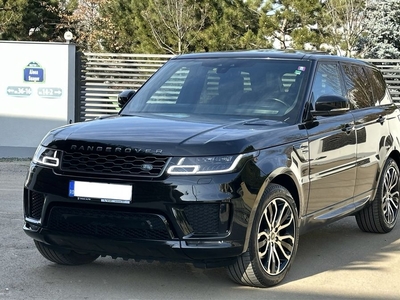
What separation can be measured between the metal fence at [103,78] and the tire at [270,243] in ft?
37.6

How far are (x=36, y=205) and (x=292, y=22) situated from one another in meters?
24.9

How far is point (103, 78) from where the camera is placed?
17344mm

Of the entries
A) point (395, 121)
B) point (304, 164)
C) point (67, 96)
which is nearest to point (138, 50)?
point (67, 96)

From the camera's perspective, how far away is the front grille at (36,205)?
17.9 ft

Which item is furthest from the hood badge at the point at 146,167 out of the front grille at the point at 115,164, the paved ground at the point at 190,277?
the paved ground at the point at 190,277

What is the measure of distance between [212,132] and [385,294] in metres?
1.72

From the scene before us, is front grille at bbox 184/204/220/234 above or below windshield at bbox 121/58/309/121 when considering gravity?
below

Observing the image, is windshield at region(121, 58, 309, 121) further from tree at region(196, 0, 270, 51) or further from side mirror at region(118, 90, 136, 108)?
tree at region(196, 0, 270, 51)

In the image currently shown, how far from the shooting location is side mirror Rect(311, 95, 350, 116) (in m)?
6.28

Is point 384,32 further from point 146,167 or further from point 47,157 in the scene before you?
point 146,167

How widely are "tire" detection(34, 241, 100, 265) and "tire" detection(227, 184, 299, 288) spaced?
134cm

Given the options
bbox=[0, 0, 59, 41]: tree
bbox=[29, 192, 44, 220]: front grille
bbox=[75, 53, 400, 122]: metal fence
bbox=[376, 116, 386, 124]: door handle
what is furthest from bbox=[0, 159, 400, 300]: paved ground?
bbox=[0, 0, 59, 41]: tree

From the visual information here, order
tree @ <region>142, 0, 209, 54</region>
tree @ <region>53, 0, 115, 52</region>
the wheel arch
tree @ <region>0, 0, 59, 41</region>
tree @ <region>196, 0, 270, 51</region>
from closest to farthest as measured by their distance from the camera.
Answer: the wheel arch → tree @ <region>196, 0, 270, 51</region> → tree @ <region>142, 0, 209, 54</region> → tree @ <region>0, 0, 59, 41</region> → tree @ <region>53, 0, 115, 52</region>

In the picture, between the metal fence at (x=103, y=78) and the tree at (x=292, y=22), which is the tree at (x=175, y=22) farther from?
the metal fence at (x=103, y=78)
